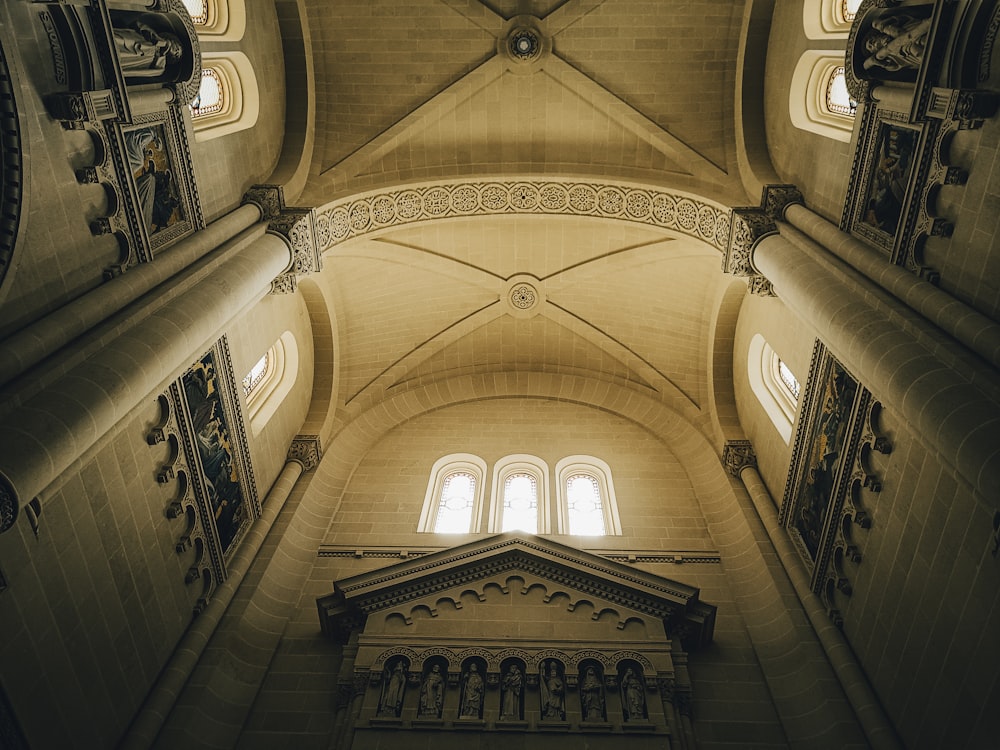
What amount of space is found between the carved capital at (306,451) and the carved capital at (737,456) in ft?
23.7

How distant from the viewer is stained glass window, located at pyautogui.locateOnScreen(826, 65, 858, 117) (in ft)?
35.0

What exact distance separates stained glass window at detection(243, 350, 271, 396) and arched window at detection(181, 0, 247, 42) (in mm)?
4996

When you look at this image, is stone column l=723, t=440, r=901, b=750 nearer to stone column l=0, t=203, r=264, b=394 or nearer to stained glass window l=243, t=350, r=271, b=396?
stained glass window l=243, t=350, r=271, b=396

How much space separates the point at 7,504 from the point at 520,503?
8.41m

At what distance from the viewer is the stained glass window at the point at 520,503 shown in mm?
11883

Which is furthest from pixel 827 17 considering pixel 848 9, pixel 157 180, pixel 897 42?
pixel 157 180

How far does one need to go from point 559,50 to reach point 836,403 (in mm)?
7958

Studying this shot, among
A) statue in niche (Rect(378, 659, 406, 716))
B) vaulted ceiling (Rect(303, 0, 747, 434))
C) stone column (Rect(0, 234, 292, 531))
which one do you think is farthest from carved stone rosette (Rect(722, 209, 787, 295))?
statue in niche (Rect(378, 659, 406, 716))

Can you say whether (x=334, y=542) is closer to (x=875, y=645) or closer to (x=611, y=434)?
(x=611, y=434)

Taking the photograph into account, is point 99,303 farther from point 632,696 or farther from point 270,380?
point 632,696

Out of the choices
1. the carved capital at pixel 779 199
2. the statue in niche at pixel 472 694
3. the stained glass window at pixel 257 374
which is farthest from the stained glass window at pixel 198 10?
the statue in niche at pixel 472 694

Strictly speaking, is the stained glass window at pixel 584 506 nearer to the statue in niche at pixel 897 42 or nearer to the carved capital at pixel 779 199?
the carved capital at pixel 779 199

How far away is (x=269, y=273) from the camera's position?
32.9ft

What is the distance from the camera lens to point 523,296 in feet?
49.3
